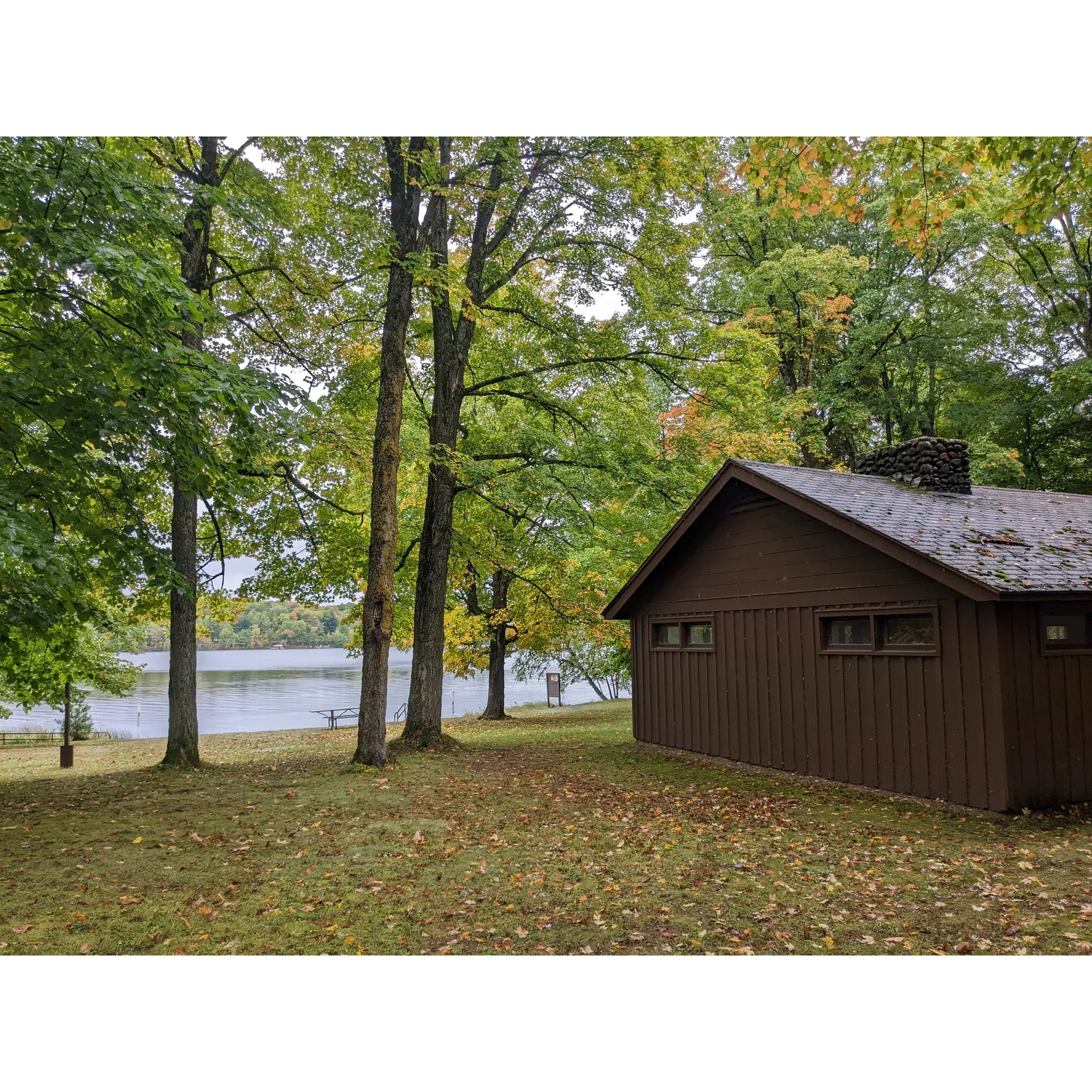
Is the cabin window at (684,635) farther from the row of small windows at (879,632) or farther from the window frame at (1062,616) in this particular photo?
the window frame at (1062,616)

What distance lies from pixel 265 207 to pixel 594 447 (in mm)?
6989

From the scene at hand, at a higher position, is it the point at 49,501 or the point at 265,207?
the point at 265,207

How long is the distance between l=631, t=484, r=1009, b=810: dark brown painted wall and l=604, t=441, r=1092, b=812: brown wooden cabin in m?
0.02

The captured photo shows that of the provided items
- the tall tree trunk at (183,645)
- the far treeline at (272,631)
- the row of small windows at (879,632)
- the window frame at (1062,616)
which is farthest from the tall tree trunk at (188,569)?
the window frame at (1062,616)

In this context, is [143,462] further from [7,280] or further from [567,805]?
[567,805]

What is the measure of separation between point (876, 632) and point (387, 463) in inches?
280

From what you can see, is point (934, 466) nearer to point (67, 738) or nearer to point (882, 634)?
point (882, 634)

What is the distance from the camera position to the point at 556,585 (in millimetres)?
19250

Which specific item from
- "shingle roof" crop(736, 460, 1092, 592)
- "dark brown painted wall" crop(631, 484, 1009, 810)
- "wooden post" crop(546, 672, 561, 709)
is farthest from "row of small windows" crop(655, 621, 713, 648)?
"wooden post" crop(546, 672, 561, 709)

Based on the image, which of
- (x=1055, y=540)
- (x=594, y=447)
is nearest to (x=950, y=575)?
(x=1055, y=540)

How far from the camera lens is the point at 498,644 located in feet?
73.6

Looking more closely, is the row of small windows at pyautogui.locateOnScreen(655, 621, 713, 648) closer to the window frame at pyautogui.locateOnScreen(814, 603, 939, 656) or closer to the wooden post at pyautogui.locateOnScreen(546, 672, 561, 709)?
the window frame at pyautogui.locateOnScreen(814, 603, 939, 656)

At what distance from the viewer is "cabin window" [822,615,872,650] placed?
9.47 metres

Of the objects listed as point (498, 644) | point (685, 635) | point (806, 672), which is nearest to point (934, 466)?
point (806, 672)
